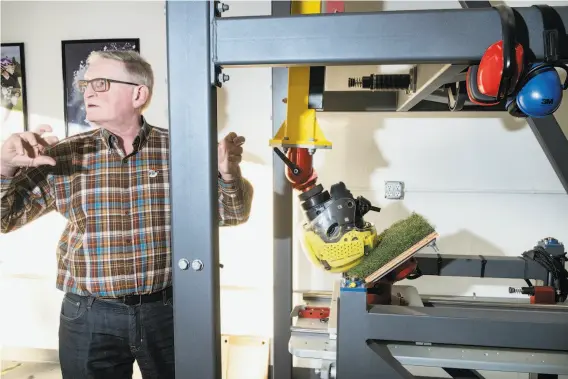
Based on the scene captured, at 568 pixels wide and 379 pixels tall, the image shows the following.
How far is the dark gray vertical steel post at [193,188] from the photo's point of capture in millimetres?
561

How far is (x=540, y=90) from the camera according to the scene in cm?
57

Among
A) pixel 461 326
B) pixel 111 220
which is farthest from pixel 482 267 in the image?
pixel 111 220

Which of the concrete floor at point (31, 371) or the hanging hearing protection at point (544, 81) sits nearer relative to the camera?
the hanging hearing protection at point (544, 81)

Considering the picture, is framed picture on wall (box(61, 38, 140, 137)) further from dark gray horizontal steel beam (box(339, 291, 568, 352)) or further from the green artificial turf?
dark gray horizontal steel beam (box(339, 291, 568, 352))

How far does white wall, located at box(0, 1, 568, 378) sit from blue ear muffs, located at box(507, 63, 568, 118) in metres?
1.49

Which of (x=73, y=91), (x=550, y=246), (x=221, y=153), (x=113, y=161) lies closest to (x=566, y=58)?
(x=221, y=153)

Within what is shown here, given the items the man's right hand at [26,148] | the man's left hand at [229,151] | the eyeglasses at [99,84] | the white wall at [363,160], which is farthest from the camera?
the white wall at [363,160]

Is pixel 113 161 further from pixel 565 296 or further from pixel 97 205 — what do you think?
pixel 565 296

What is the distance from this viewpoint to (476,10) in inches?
21.8

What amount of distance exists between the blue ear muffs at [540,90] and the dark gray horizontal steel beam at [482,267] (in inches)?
32.3

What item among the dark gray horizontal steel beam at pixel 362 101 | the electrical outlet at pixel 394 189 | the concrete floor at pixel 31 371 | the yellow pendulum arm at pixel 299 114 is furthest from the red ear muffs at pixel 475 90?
the concrete floor at pixel 31 371

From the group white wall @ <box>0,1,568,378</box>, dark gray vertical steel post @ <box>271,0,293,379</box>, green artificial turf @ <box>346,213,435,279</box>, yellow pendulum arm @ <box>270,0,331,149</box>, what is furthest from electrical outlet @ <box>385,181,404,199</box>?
yellow pendulum arm @ <box>270,0,331,149</box>

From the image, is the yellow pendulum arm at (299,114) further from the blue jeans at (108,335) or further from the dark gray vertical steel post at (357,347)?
the blue jeans at (108,335)

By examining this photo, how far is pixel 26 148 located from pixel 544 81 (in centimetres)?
104
